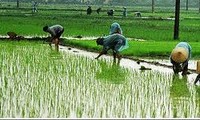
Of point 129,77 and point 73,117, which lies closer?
point 73,117

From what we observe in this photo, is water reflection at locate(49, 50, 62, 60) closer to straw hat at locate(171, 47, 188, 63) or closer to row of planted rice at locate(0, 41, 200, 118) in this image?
row of planted rice at locate(0, 41, 200, 118)

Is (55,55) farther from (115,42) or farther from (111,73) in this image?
(111,73)

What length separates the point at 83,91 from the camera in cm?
1077

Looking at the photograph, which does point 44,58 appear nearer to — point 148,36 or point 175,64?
point 175,64

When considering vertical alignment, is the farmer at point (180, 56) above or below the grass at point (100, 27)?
above

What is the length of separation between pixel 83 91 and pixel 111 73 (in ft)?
9.35

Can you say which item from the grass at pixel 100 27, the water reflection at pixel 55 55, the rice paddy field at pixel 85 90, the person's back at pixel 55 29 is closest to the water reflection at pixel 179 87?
the rice paddy field at pixel 85 90

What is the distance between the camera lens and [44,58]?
1644 centimetres

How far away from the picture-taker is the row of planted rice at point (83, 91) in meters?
8.81

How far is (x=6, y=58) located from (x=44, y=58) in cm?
110

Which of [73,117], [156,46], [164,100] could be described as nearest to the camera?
[73,117]

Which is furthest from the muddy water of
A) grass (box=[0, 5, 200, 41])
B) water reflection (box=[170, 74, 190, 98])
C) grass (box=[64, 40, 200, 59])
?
grass (box=[0, 5, 200, 41])

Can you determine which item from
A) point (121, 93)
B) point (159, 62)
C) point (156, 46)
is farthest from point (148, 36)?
point (121, 93)

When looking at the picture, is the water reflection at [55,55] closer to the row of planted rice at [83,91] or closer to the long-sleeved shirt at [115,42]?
the row of planted rice at [83,91]
